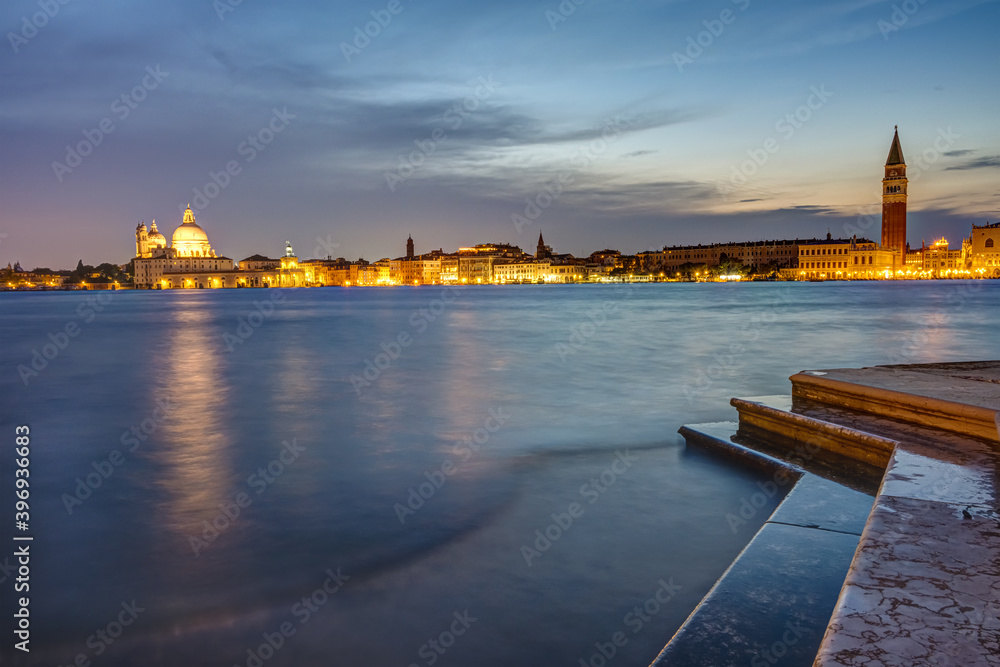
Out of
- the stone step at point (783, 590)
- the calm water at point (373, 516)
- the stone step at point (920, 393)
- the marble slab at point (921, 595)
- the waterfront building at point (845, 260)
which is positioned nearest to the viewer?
the marble slab at point (921, 595)

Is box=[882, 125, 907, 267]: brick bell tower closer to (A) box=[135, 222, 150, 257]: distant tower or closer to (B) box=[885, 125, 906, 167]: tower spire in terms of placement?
(B) box=[885, 125, 906, 167]: tower spire

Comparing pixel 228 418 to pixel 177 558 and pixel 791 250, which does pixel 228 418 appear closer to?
pixel 177 558

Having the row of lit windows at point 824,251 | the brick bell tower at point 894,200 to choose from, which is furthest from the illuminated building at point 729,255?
the brick bell tower at point 894,200

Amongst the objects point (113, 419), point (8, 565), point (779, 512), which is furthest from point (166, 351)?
point (779, 512)

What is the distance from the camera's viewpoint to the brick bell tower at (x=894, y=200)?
449 ft

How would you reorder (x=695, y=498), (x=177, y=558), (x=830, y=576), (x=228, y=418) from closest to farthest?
1. (x=830, y=576)
2. (x=177, y=558)
3. (x=695, y=498)
4. (x=228, y=418)

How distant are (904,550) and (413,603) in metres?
2.59

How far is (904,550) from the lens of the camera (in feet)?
9.22

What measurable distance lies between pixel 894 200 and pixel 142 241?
173m

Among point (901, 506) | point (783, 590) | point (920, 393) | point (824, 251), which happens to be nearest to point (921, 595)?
point (783, 590)

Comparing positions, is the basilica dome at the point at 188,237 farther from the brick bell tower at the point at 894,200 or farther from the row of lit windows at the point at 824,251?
the brick bell tower at the point at 894,200

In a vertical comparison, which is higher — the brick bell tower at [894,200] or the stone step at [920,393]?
the brick bell tower at [894,200]

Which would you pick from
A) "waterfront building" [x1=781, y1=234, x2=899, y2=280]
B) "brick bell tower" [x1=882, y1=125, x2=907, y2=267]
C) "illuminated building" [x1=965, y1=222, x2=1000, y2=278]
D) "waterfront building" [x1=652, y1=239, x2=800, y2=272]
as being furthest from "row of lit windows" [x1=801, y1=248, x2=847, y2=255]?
"illuminated building" [x1=965, y1=222, x2=1000, y2=278]

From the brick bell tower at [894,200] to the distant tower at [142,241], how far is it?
169m
